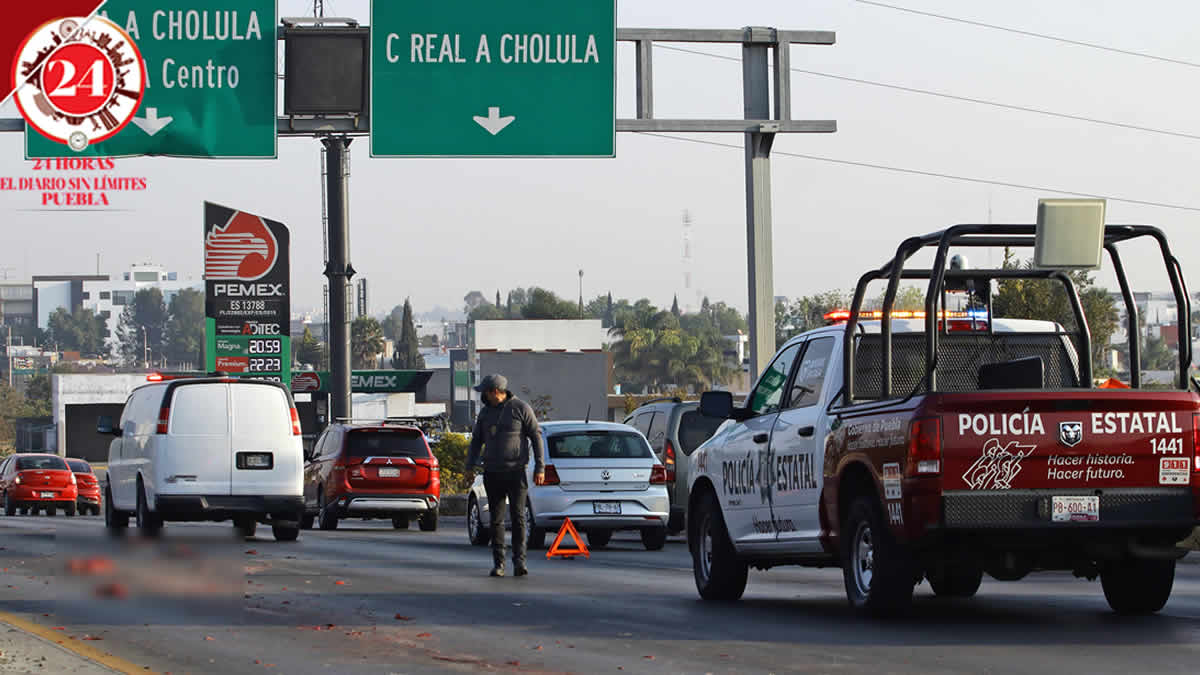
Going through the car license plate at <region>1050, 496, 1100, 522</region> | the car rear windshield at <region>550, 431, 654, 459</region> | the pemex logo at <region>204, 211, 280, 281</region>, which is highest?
the pemex logo at <region>204, 211, 280, 281</region>

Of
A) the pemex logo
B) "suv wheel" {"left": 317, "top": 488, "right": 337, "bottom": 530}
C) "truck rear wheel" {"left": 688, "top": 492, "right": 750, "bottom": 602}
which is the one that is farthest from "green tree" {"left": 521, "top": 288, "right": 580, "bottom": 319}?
"truck rear wheel" {"left": 688, "top": 492, "right": 750, "bottom": 602}

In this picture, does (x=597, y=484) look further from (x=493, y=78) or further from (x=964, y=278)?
(x=964, y=278)

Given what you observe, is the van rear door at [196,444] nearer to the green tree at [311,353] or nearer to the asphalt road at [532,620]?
the asphalt road at [532,620]

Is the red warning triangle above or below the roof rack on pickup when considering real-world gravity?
below

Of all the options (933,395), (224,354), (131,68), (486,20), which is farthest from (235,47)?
(224,354)

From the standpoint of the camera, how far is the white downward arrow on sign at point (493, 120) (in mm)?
24719

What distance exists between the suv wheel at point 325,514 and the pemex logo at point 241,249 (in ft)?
77.0

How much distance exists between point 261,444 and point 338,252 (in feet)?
64.4

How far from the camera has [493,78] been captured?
81.2 feet

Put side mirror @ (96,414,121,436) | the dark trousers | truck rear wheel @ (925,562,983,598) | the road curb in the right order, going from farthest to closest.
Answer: side mirror @ (96,414,121,436), the dark trousers, truck rear wheel @ (925,562,983,598), the road curb

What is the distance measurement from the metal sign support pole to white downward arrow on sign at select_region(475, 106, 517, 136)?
1587 cm

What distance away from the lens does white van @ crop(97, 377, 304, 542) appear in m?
22.7

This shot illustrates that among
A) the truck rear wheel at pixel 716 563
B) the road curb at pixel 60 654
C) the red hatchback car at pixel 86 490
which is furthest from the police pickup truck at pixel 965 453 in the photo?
the red hatchback car at pixel 86 490

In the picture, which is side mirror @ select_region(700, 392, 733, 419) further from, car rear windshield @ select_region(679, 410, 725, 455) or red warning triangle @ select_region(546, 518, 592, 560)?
car rear windshield @ select_region(679, 410, 725, 455)
